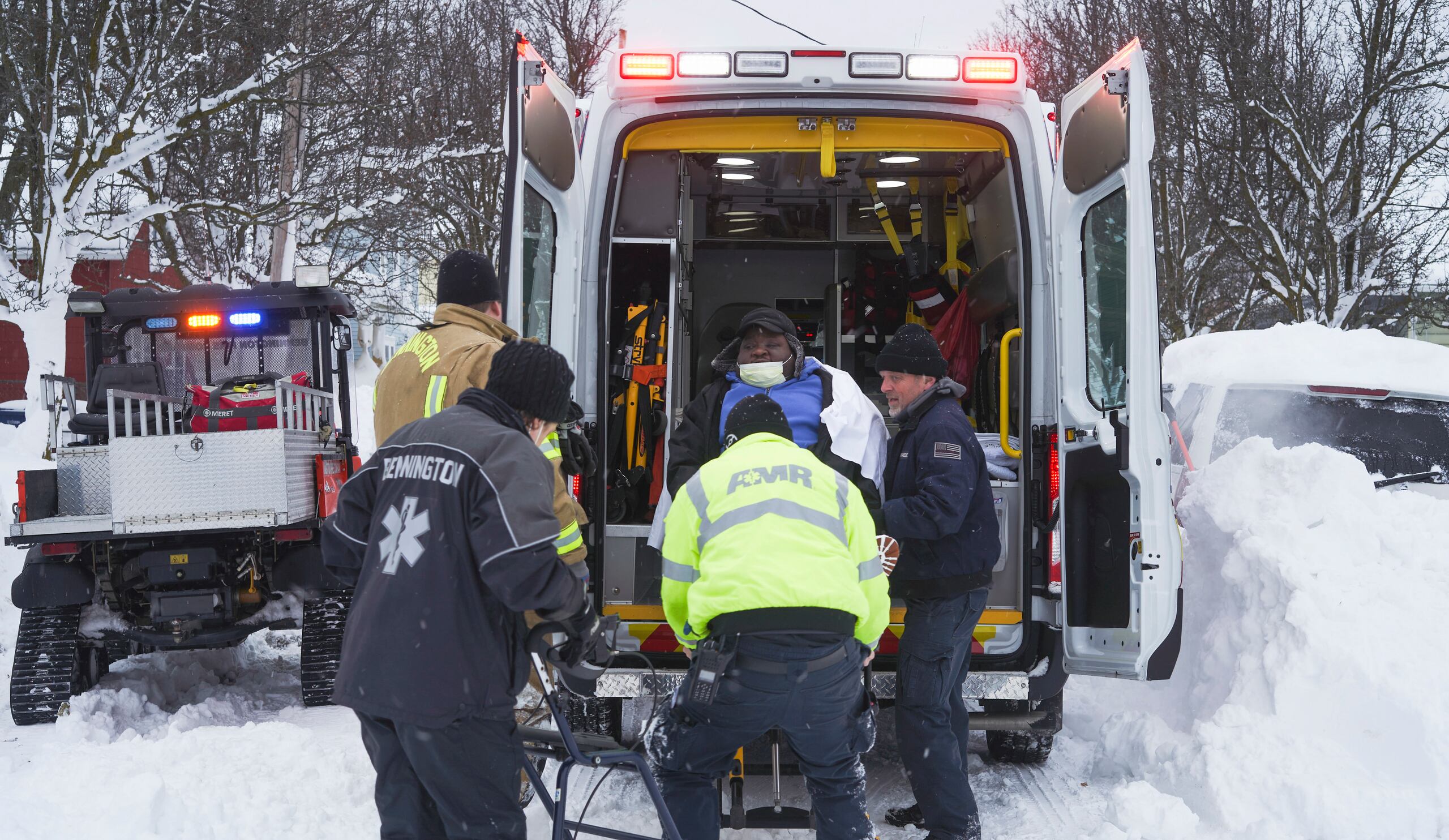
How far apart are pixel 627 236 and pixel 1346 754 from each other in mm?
3648

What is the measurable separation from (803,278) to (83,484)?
448 cm

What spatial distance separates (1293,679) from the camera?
4625mm

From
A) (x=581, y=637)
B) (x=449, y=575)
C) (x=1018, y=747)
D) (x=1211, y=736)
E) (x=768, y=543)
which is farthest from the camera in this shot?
(x=1018, y=747)

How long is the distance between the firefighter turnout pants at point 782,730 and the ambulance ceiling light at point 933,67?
6.97 feet

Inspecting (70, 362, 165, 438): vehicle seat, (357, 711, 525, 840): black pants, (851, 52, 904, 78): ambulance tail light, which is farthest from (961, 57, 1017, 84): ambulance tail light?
(70, 362, 165, 438): vehicle seat

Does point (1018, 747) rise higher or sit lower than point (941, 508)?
lower

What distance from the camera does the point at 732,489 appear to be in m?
3.12

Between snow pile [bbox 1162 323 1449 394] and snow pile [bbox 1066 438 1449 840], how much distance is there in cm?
122

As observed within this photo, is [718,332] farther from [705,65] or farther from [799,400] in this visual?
[705,65]

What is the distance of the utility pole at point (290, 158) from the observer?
46.8 ft

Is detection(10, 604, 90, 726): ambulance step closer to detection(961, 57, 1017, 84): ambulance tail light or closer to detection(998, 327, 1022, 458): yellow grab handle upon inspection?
detection(998, 327, 1022, 458): yellow grab handle

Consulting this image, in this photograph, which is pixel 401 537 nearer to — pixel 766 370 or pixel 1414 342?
pixel 766 370

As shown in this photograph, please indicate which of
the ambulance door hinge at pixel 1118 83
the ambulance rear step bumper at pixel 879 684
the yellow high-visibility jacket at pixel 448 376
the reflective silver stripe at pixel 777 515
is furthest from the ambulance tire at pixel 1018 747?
the ambulance door hinge at pixel 1118 83

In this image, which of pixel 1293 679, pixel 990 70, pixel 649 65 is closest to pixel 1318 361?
pixel 1293 679
